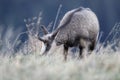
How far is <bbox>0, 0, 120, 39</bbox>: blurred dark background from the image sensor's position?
113 ft

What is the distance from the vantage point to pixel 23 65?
10.6m

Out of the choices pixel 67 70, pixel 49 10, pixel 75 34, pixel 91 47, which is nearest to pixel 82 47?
pixel 75 34

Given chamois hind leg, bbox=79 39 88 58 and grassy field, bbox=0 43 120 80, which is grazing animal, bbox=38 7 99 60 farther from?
grassy field, bbox=0 43 120 80

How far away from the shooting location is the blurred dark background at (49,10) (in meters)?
34.4

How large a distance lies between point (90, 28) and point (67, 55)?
713 mm

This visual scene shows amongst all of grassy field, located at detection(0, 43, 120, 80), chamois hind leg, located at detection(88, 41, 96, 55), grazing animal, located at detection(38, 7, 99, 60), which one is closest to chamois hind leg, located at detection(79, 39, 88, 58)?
grazing animal, located at detection(38, 7, 99, 60)

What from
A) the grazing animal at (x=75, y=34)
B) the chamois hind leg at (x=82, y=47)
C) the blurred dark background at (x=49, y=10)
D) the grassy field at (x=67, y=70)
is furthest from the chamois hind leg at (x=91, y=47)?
the blurred dark background at (x=49, y=10)

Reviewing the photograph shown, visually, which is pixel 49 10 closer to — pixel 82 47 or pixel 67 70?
pixel 82 47

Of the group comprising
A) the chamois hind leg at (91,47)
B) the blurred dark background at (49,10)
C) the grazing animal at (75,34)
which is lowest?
the chamois hind leg at (91,47)

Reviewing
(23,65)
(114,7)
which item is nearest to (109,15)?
(114,7)

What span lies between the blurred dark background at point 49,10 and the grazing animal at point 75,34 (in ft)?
55.0

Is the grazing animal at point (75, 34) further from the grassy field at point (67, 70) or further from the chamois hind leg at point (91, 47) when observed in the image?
the grassy field at point (67, 70)

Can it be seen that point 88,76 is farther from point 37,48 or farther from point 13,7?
point 13,7

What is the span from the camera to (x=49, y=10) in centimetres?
3762
